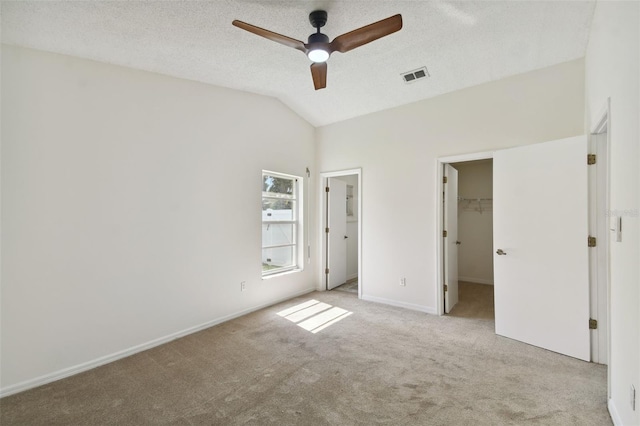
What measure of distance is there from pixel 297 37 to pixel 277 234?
2.82 meters

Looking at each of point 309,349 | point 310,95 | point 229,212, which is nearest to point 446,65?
point 310,95

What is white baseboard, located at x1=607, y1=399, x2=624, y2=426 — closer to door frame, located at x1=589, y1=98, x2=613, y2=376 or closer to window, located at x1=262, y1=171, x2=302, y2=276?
door frame, located at x1=589, y1=98, x2=613, y2=376

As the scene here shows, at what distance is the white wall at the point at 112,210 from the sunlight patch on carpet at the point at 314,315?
2.10 ft

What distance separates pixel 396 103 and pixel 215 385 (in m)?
4.04

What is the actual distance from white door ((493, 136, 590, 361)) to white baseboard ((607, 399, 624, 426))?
0.87m

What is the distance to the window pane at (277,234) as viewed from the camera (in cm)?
432

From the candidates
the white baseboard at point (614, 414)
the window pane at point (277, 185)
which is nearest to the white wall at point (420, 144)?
the window pane at point (277, 185)

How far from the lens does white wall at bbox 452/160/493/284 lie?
18.6ft

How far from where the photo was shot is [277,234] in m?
4.57

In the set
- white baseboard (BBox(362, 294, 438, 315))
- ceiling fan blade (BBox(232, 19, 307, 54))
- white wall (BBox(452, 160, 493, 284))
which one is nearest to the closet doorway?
white wall (BBox(452, 160, 493, 284))

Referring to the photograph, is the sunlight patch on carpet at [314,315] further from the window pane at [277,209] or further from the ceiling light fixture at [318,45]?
the ceiling light fixture at [318,45]

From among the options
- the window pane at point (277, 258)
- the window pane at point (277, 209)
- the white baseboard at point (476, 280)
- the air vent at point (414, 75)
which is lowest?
the white baseboard at point (476, 280)

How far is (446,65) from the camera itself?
321cm

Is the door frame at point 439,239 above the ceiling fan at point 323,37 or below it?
below
